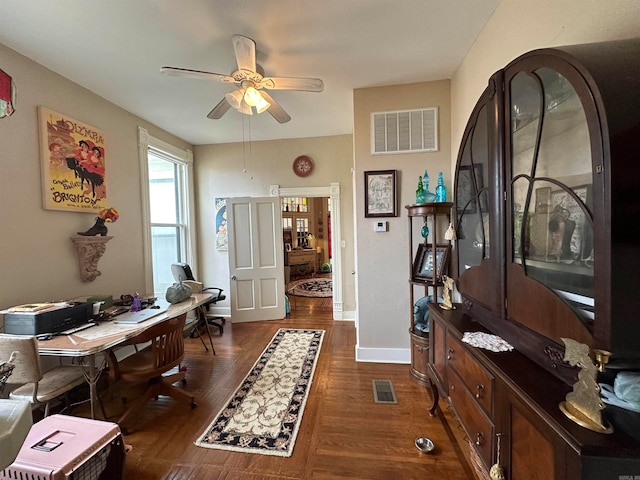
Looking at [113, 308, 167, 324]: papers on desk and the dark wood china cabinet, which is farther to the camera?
[113, 308, 167, 324]: papers on desk

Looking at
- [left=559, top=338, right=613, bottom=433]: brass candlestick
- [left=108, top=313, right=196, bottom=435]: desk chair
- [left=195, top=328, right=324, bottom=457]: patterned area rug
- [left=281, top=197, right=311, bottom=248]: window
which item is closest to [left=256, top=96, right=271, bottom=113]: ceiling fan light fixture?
[left=108, top=313, right=196, bottom=435]: desk chair

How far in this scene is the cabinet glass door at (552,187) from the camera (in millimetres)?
841

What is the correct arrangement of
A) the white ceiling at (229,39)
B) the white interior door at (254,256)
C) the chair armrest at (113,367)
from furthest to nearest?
1. the white interior door at (254,256)
2. the chair armrest at (113,367)
3. the white ceiling at (229,39)

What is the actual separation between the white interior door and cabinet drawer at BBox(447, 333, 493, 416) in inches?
127

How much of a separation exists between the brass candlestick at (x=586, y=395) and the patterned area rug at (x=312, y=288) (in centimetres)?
530

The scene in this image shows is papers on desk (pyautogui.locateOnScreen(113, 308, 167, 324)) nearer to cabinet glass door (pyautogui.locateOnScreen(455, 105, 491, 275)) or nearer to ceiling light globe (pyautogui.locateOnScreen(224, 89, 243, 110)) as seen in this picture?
ceiling light globe (pyautogui.locateOnScreen(224, 89, 243, 110))

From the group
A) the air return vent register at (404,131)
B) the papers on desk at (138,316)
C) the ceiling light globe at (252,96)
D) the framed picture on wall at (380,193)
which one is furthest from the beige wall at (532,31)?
the papers on desk at (138,316)

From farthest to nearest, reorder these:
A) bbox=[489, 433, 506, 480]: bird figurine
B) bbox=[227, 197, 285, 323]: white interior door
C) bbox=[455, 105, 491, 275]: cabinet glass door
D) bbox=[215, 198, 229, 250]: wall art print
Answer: bbox=[215, 198, 229, 250]: wall art print
bbox=[227, 197, 285, 323]: white interior door
bbox=[455, 105, 491, 275]: cabinet glass door
bbox=[489, 433, 506, 480]: bird figurine

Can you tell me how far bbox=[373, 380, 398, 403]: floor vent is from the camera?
2268 mm

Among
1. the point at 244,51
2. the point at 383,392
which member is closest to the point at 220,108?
the point at 244,51

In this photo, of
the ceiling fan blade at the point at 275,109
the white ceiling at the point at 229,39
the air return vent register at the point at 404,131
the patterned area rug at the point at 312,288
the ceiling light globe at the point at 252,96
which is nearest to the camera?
the white ceiling at the point at 229,39

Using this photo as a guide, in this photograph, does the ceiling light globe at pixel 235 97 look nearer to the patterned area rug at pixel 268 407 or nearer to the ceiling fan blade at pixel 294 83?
the ceiling fan blade at pixel 294 83

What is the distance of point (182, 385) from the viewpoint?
2580 millimetres

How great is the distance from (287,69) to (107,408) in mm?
3350
